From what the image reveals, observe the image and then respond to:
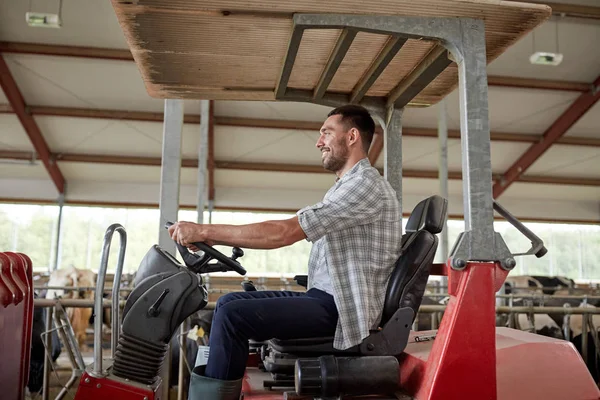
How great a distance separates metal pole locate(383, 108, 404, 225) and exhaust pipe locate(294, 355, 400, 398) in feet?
3.92

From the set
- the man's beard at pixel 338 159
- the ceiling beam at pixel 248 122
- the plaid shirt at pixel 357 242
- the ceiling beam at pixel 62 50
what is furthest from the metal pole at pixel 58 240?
the plaid shirt at pixel 357 242

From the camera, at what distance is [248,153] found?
17.7 m

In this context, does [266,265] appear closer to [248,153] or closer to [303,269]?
[303,269]

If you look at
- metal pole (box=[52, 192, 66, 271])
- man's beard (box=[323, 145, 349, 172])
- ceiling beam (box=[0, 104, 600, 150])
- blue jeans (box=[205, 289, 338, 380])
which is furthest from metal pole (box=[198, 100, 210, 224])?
blue jeans (box=[205, 289, 338, 380])

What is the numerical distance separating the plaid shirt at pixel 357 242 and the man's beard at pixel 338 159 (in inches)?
6.8

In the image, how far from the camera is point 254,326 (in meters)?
2.23

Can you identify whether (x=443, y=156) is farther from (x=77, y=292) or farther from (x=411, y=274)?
(x=411, y=274)

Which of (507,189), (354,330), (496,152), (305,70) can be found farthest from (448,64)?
(507,189)

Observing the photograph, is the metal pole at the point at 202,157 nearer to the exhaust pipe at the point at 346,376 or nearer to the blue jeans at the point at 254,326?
the blue jeans at the point at 254,326

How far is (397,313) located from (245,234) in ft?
2.31

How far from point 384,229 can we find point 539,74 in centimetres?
1407

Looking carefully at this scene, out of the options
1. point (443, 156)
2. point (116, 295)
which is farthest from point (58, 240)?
point (116, 295)

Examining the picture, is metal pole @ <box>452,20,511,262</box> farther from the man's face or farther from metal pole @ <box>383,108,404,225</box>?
metal pole @ <box>383,108,404,225</box>

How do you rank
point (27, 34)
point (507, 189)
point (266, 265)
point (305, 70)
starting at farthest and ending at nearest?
point (266, 265), point (507, 189), point (27, 34), point (305, 70)
